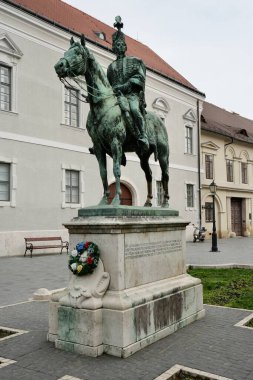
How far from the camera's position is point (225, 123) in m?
36.8

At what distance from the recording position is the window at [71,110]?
67.5 feet

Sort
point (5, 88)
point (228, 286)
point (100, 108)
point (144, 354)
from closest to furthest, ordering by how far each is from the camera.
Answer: point (144, 354), point (100, 108), point (228, 286), point (5, 88)

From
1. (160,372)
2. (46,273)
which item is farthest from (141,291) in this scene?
(46,273)

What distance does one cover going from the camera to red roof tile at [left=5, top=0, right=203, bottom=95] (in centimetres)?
2111

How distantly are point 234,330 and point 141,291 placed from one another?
1.64 metres

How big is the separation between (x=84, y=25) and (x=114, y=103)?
20.4 m

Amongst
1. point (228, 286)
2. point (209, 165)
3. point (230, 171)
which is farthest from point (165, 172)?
point (230, 171)

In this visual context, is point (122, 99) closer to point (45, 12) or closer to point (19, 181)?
point (19, 181)

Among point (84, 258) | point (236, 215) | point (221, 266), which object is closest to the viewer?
point (84, 258)

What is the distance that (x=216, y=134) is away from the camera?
32094 millimetres

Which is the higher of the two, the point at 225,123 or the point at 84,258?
the point at 225,123

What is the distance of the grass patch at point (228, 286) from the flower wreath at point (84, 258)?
12.3 feet

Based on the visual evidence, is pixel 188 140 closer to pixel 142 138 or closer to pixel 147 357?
pixel 142 138

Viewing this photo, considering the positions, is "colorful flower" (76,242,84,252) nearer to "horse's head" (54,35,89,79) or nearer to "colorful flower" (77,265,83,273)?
"colorful flower" (77,265,83,273)
